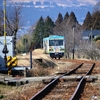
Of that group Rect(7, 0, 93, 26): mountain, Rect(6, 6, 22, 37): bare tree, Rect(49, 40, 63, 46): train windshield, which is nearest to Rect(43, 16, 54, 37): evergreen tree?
Rect(7, 0, 93, 26): mountain

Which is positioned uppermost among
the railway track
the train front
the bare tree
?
the bare tree

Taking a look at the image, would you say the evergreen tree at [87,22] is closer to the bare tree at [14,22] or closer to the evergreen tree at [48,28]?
the evergreen tree at [48,28]

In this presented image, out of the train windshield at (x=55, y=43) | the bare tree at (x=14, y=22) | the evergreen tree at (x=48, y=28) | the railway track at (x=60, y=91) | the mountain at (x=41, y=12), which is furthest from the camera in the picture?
the mountain at (x=41, y=12)

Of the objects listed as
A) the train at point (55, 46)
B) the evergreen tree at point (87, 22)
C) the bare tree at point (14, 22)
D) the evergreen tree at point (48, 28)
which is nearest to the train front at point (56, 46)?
the train at point (55, 46)

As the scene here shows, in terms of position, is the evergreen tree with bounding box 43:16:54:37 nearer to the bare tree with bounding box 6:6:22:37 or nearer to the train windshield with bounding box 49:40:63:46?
the train windshield with bounding box 49:40:63:46

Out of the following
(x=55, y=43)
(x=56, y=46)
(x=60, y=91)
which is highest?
(x=60, y=91)

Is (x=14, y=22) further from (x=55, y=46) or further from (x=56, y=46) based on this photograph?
(x=56, y=46)

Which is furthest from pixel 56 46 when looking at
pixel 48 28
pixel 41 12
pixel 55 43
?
pixel 41 12

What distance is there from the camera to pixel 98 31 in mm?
98625

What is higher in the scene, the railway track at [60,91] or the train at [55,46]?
the railway track at [60,91]

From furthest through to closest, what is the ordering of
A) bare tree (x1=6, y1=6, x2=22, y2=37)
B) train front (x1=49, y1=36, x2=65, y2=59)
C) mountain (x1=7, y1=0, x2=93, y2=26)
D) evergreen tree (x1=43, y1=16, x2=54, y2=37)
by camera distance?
mountain (x1=7, y1=0, x2=93, y2=26), evergreen tree (x1=43, y1=16, x2=54, y2=37), train front (x1=49, y1=36, x2=65, y2=59), bare tree (x1=6, y1=6, x2=22, y2=37)

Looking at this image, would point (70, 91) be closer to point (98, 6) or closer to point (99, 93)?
point (99, 93)

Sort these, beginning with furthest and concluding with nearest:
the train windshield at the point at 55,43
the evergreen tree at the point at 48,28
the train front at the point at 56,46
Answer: the evergreen tree at the point at 48,28
the train windshield at the point at 55,43
the train front at the point at 56,46

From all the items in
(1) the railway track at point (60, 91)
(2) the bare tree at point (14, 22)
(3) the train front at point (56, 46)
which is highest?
(2) the bare tree at point (14, 22)
